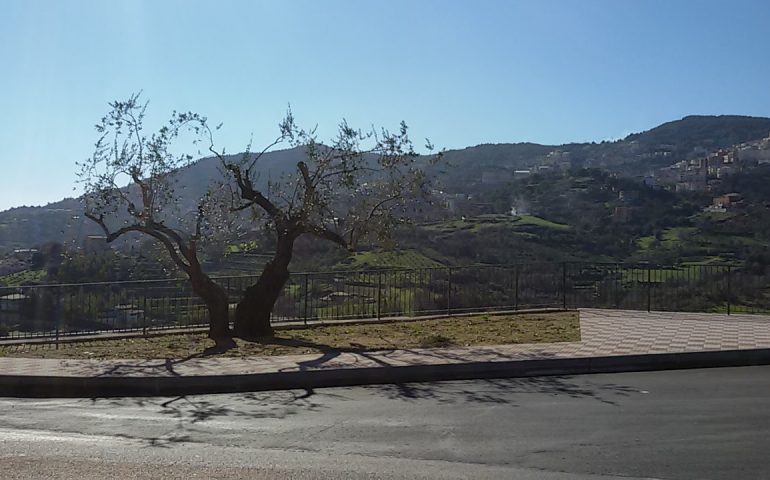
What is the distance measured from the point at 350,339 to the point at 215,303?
275 centimetres

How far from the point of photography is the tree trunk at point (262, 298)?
15.9 metres

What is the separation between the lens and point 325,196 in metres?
15.9

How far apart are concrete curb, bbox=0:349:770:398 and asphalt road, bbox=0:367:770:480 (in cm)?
41

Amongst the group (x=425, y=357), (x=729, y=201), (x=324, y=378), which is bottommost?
(x=324, y=378)

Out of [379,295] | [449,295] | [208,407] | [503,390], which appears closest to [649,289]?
[449,295]

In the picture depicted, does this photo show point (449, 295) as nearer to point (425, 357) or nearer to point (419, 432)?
point (425, 357)

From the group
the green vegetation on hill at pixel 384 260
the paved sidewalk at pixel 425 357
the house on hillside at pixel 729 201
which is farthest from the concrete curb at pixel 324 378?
the house on hillside at pixel 729 201

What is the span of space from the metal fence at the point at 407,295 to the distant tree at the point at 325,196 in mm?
1235

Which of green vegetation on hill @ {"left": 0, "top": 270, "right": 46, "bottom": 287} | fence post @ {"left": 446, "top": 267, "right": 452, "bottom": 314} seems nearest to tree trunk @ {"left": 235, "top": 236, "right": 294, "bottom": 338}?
fence post @ {"left": 446, "top": 267, "right": 452, "bottom": 314}

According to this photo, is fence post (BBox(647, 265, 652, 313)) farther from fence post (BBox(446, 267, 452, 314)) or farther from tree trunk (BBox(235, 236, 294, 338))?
tree trunk (BBox(235, 236, 294, 338))

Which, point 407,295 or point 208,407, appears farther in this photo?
point 407,295

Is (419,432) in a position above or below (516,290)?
below

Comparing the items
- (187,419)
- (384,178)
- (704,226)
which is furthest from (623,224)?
(187,419)

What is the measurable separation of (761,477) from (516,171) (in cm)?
3614
